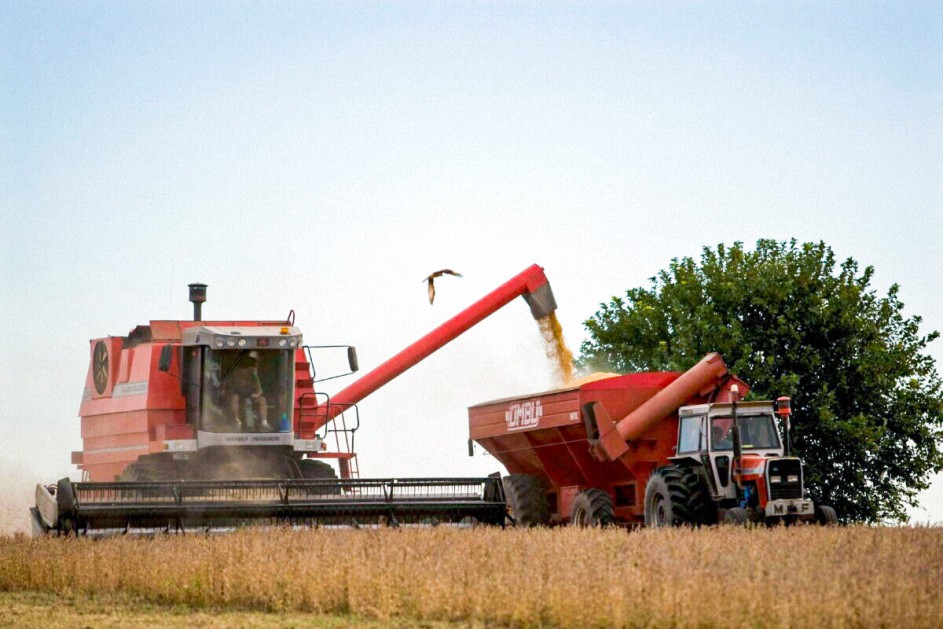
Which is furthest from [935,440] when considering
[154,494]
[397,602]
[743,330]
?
[397,602]

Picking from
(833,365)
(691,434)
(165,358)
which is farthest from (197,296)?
(833,365)

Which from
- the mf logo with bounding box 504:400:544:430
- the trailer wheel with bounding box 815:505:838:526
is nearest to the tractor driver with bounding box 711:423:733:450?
the trailer wheel with bounding box 815:505:838:526

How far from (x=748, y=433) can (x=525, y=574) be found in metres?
7.57

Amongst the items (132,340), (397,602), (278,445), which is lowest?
(397,602)

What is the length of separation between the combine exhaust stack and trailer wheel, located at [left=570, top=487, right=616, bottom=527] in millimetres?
2783

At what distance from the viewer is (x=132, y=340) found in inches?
810

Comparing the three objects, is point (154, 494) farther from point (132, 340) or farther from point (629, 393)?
point (629, 393)

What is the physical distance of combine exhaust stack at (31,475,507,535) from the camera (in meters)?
16.4

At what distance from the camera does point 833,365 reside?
3556 cm

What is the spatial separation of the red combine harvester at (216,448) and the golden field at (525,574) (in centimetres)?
105

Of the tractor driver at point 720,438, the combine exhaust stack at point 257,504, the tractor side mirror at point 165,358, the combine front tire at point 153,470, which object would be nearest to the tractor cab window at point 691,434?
the tractor driver at point 720,438

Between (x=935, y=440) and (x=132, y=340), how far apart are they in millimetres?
Result: 22516

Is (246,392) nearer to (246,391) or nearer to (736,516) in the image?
(246,391)

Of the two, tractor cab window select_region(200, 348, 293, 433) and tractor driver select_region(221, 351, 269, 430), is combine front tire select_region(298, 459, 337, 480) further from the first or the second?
tractor driver select_region(221, 351, 269, 430)
